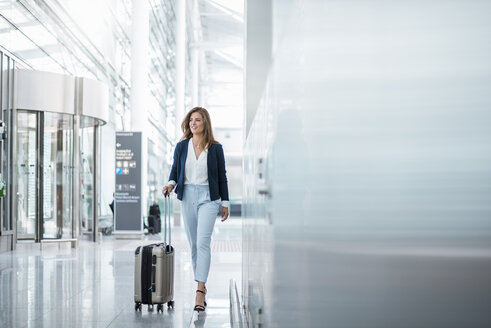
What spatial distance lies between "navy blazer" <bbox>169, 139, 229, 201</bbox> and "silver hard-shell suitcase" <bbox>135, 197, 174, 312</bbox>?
1.14 ft

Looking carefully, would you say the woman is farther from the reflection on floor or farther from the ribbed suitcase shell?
the reflection on floor

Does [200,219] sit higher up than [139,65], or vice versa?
[139,65]

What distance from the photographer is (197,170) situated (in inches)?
186

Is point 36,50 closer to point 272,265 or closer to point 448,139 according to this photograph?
point 272,265

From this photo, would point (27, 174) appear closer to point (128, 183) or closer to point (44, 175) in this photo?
point (44, 175)

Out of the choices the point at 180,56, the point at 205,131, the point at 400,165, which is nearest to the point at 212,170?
the point at 205,131

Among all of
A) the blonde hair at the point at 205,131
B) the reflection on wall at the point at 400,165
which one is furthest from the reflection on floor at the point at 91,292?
the reflection on wall at the point at 400,165

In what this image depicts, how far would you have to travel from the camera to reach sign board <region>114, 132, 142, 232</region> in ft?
49.0

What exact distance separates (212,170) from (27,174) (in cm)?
841

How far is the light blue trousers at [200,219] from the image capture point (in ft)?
15.1

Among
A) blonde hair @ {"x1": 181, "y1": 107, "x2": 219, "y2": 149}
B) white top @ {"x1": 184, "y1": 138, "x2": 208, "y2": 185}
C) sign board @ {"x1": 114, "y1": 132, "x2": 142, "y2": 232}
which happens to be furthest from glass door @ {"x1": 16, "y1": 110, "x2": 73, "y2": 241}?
white top @ {"x1": 184, "y1": 138, "x2": 208, "y2": 185}

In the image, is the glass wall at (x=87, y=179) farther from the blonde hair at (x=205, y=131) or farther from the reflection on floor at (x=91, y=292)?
the blonde hair at (x=205, y=131)

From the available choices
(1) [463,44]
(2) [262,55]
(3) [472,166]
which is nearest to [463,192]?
(3) [472,166]

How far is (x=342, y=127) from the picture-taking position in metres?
0.95
